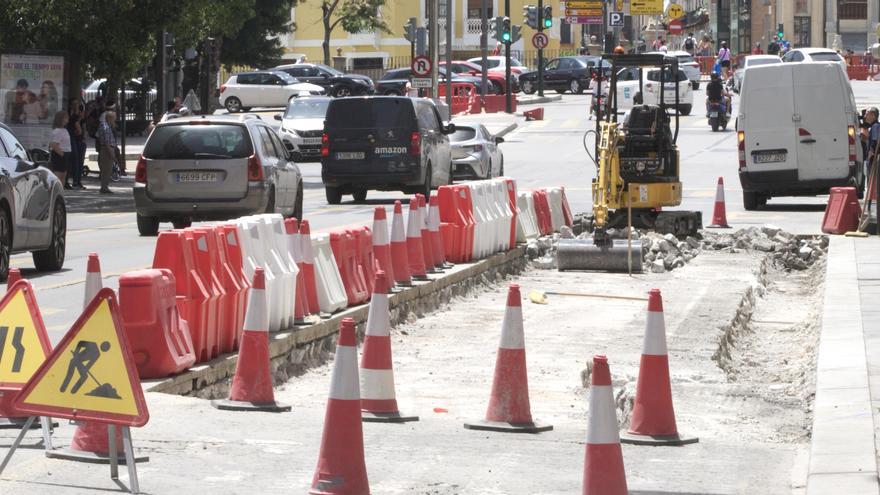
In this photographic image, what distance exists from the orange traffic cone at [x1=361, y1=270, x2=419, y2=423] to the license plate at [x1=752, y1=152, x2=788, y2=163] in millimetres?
20489

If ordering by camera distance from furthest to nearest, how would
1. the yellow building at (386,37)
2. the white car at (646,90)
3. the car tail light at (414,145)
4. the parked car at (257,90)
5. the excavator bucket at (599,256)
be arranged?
the yellow building at (386,37)
the parked car at (257,90)
the white car at (646,90)
the car tail light at (414,145)
the excavator bucket at (599,256)

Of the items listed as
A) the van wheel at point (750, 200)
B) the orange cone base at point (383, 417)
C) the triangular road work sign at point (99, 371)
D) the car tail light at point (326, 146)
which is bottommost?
the van wheel at point (750, 200)

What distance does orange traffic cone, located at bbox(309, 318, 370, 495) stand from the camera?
747 centimetres

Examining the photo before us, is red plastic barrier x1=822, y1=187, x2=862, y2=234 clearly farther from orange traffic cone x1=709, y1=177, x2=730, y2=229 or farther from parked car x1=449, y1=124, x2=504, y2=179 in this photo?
parked car x1=449, y1=124, x2=504, y2=179

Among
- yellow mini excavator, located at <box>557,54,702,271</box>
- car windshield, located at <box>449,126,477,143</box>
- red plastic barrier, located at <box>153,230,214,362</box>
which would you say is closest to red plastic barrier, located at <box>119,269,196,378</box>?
red plastic barrier, located at <box>153,230,214,362</box>

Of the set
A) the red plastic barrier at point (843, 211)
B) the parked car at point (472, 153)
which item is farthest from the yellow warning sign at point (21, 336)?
the parked car at point (472, 153)

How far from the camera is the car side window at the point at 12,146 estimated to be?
1772cm

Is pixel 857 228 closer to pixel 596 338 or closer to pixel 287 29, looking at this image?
pixel 596 338

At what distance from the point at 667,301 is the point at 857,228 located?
804 cm

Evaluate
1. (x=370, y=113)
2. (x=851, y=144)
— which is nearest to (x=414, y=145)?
(x=370, y=113)

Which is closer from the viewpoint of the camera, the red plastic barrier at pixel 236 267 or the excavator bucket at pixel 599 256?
the red plastic barrier at pixel 236 267

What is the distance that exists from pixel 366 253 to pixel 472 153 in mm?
20604

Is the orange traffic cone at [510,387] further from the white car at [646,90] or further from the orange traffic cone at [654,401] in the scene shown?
the white car at [646,90]

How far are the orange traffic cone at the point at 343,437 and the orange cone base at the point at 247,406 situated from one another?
226 cm
